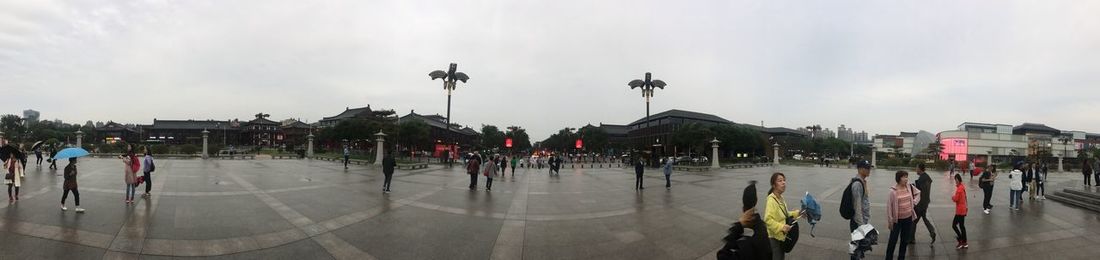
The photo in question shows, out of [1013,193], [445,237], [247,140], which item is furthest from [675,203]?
[247,140]

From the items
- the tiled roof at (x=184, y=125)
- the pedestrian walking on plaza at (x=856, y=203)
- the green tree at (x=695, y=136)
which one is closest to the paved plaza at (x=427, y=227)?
the pedestrian walking on plaza at (x=856, y=203)

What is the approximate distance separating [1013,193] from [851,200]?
945 centimetres

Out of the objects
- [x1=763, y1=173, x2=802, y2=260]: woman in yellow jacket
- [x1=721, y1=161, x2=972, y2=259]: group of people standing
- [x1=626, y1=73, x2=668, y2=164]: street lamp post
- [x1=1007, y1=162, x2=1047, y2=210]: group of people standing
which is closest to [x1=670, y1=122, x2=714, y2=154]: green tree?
[x1=626, y1=73, x2=668, y2=164]: street lamp post

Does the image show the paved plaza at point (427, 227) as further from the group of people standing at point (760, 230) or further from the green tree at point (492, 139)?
the green tree at point (492, 139)

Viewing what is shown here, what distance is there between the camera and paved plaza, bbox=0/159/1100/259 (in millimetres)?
5973

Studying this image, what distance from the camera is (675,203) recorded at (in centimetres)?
1117

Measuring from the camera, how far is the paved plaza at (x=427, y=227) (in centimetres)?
597

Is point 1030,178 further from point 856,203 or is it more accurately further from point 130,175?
point 130,175

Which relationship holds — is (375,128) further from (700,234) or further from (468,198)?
(700,234)

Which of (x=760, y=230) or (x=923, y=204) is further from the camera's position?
(x=923, y=204)

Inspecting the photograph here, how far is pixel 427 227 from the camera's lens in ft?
24.7

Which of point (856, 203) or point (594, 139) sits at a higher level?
point (594, 139)

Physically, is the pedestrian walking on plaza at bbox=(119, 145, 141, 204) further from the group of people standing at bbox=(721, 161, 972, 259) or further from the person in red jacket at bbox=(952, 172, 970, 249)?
the person in red jacket at bbox=(952, 172, 970, 249)

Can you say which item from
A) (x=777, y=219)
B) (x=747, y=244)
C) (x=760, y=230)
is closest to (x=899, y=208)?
(x=777, y=219)
